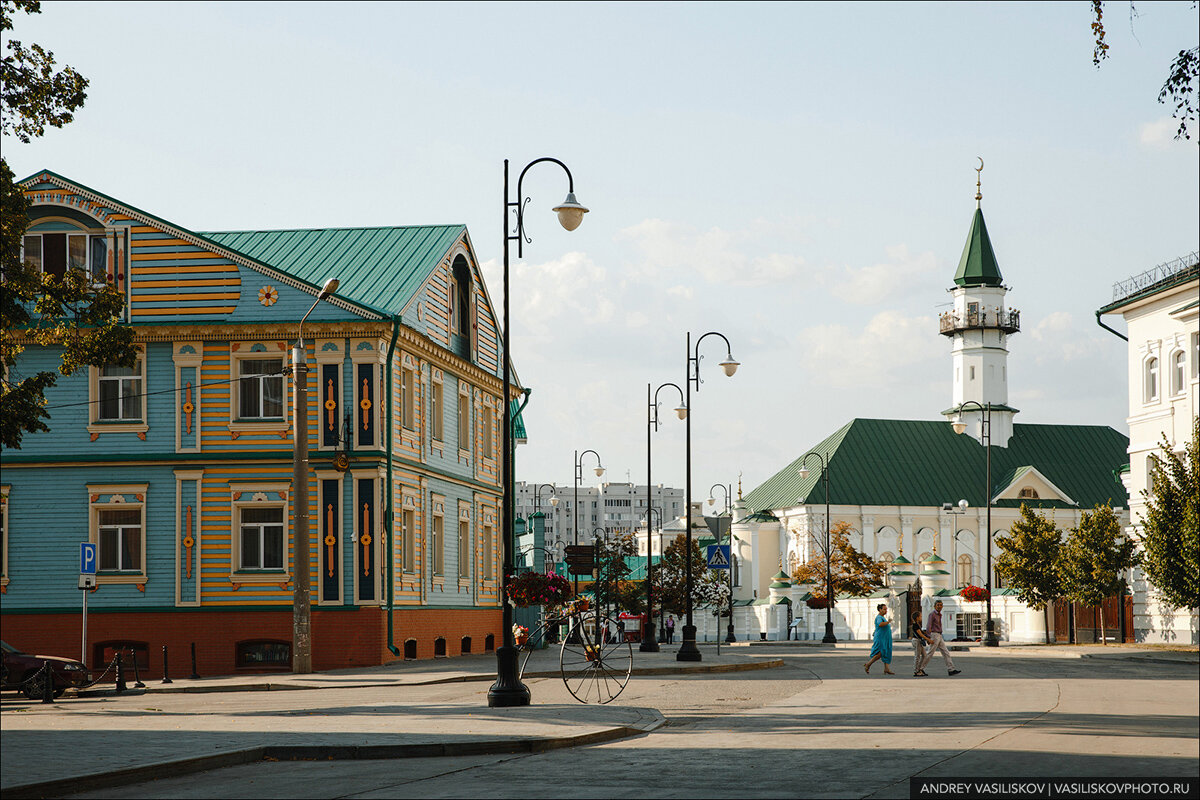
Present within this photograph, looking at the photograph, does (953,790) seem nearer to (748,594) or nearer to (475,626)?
(475,626)

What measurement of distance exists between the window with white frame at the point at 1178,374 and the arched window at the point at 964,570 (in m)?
55.5

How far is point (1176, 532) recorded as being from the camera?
4269cm

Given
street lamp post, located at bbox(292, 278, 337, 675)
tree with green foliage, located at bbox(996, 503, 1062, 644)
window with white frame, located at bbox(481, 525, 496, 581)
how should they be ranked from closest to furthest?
street lamp post, located at bbox(292, 278, 337, 675) < window with white frame, located at bbox(481, 525, 496, 581) < tree with green foliage, located at bbox(996, 503, 1062, 644)

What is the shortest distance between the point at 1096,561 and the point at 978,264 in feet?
192

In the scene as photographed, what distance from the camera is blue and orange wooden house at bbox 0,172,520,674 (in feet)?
114

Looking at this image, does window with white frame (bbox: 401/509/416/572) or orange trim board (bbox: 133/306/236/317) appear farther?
window with white frame (bbox: 401/509/416/572)

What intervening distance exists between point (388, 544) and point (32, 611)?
28.1 ft

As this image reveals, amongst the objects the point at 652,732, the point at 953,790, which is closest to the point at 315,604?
the point at 652,732

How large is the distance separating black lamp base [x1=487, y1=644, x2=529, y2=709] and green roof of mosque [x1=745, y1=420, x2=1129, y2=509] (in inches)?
3063

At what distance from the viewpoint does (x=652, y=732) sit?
58.0 ft

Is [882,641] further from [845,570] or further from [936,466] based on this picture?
[936,466]

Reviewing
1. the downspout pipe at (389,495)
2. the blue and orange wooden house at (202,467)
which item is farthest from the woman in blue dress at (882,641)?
the blue and orange wooden house at (202,467)

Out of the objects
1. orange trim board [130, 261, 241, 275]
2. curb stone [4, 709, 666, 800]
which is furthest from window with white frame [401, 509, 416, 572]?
curb stone [4, 709, 666, 800]

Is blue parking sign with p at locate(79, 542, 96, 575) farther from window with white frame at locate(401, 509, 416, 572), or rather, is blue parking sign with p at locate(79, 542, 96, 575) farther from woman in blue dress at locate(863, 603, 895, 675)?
woman in blue dress at locate(863, 603, 895, 675)
